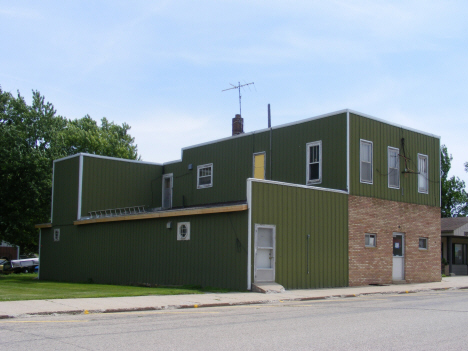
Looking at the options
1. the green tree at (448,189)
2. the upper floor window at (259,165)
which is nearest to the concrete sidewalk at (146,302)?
the upper floor window at (259,165)

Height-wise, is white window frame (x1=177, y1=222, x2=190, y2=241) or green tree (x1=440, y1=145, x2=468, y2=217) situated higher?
green tree (x1=440, y1=145, x2=468, y2=217)

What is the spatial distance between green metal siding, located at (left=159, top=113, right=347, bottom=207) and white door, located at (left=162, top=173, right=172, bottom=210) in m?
0.40

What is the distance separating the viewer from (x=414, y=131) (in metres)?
26.4

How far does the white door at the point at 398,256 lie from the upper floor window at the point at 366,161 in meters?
3.32

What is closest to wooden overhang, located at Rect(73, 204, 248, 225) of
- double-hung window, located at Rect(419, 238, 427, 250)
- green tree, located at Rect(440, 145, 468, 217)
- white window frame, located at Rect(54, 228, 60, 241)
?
white window frame, located at Rect(54, 228, 60, 241)

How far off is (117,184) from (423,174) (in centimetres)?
1613

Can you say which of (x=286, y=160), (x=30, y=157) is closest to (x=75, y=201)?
(x=30, y=157)

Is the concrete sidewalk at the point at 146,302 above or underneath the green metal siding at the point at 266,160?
underneath

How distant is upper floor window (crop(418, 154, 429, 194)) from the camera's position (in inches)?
1046

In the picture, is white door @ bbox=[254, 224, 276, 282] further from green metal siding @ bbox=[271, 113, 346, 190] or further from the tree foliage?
the tree foliage

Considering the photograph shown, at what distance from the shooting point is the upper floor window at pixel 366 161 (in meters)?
23.4

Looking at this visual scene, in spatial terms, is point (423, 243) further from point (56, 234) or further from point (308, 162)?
point (56, 234)

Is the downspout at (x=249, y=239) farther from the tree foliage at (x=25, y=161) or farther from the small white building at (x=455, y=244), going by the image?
the small white building at (x=455, y=244)

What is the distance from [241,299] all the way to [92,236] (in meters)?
12.9
